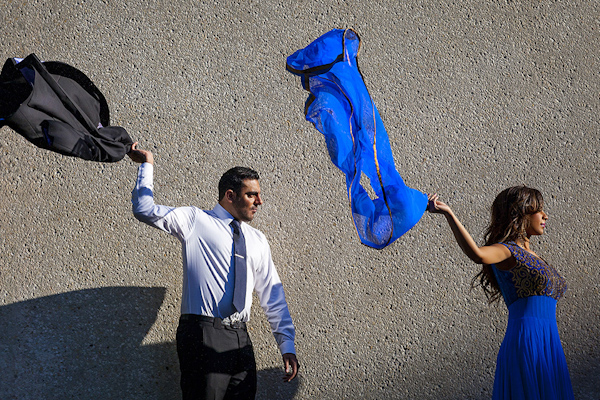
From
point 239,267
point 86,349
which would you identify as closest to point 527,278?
point 239,267

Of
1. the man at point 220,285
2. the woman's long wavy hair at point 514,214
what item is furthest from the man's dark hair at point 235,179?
the woman's long wavy hair at point 514,214

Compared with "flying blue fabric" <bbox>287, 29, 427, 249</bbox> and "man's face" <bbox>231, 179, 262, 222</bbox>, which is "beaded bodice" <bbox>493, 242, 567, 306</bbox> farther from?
"man's face" <bbox>231, 179, 262, 222</bbox>

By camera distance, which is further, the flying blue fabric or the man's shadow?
the man's shadow

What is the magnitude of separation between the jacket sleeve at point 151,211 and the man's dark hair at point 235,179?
0.21 m

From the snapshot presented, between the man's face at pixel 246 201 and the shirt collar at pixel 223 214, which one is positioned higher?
the man's face at pixel 246 201

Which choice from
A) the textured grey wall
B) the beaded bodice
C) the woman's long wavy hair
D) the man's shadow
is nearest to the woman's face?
the woman's long wavy hair

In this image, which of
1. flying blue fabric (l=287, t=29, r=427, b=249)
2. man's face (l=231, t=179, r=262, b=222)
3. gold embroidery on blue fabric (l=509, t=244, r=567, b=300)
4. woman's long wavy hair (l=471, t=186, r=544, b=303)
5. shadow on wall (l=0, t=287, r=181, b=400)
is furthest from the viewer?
shadow on wall (l=0, t=287, r=181, b=400)

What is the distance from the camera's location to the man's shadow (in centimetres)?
247

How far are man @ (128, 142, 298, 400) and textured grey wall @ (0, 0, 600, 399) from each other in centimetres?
36

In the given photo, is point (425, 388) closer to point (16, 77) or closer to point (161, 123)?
point (161, 123)

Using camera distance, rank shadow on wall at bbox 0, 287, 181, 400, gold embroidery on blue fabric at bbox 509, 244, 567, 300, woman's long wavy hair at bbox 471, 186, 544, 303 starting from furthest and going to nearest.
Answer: shadow on wall at bbox 0, 287, 181, 400, woman's long wavy hair at bbox 471, 186, 544, 303, gold embroidery on blue fabric at bbox 509, 244, 567, 300

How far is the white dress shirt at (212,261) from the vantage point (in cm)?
202

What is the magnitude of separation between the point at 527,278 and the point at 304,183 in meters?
1.19

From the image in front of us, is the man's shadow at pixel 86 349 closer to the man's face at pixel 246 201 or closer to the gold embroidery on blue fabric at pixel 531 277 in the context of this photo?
the man's face at pixel 246 201
